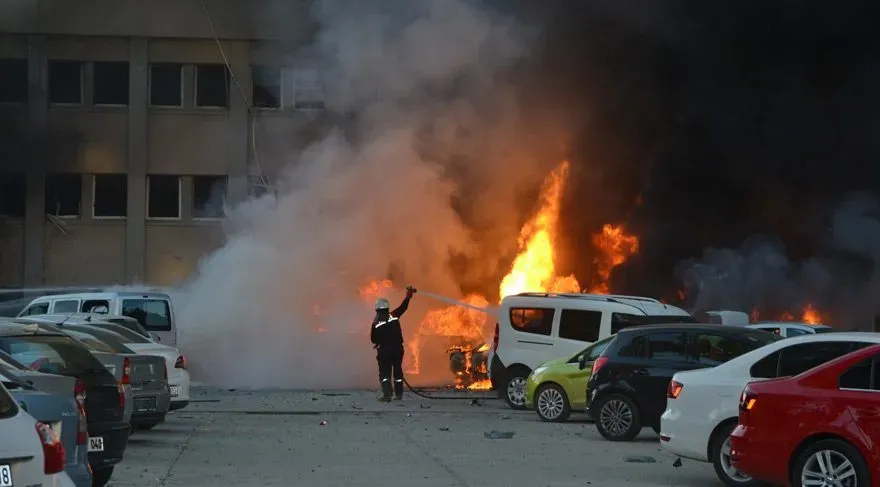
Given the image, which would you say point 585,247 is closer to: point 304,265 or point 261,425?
point 304,265

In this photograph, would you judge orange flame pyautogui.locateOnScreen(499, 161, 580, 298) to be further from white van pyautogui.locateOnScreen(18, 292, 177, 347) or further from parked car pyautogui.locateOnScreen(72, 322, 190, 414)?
parked car pyautogui.locateOnScreen(72, 322, 190, 414)

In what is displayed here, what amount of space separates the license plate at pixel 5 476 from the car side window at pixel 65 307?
58.3 feet

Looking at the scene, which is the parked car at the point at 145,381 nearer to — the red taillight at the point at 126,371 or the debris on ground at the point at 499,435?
the red taillight at the point at 126,371

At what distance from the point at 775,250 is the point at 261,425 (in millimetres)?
19323

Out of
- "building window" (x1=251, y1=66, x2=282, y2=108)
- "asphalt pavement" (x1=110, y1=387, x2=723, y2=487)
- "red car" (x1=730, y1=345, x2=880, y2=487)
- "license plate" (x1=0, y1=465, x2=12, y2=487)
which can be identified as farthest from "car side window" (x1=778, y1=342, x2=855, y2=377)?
"building window" (x1=251, y1=66, x2=282, y2=108)

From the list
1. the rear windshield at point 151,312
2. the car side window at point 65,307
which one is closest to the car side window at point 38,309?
the car side window at point 65,307

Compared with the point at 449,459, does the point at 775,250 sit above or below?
above

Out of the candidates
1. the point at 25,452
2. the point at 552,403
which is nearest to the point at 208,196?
the point at 552,403

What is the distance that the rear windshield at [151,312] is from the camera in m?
24.2

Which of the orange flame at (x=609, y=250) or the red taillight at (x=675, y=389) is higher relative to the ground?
the orange flame at (x=609, y=250)

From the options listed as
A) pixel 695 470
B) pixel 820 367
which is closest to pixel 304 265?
pixel 695 470

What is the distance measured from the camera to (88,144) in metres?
37.2

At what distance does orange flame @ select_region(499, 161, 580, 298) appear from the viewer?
99.1ft

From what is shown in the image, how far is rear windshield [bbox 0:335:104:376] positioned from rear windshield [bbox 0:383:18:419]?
4.59 meters
